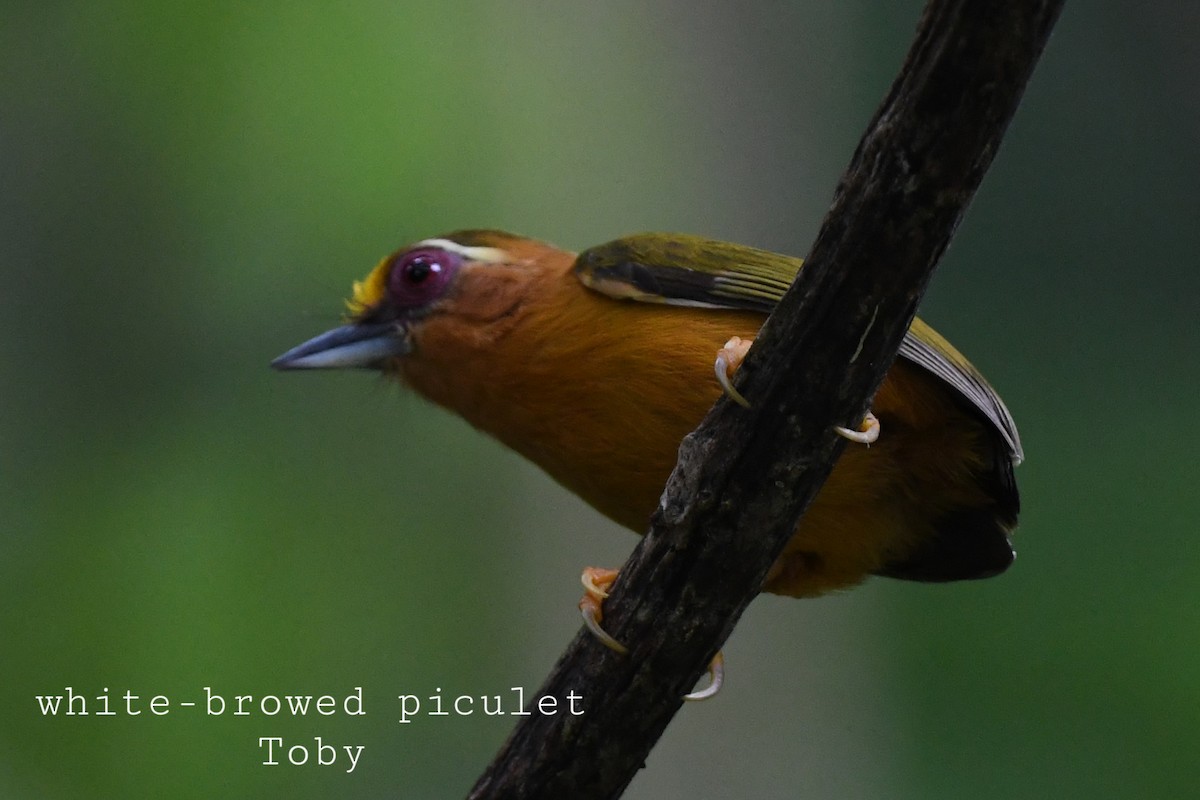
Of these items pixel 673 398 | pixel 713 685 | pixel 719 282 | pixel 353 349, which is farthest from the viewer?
pixel 353 349

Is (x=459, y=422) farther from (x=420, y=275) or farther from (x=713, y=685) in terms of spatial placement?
(x=713, y=685)

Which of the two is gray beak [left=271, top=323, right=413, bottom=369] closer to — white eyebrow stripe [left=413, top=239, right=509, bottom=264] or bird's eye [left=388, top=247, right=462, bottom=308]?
bird's eye [left=388, top=247, right=462, bottom=308]

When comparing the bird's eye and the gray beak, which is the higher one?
the bird's eye

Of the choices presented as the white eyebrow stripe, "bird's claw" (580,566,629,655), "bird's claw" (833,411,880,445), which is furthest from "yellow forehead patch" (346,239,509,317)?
"bird's claw" (833,411,880,445)

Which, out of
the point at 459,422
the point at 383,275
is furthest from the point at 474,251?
the point at 459,422

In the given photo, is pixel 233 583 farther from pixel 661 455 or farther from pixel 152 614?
pixel 661 455

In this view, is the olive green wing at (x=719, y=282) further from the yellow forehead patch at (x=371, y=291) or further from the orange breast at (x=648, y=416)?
the yellow forehead patch at (x=371, y=291)

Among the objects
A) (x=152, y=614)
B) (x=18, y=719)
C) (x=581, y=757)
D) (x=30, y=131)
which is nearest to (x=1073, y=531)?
(x=581, y=757)
